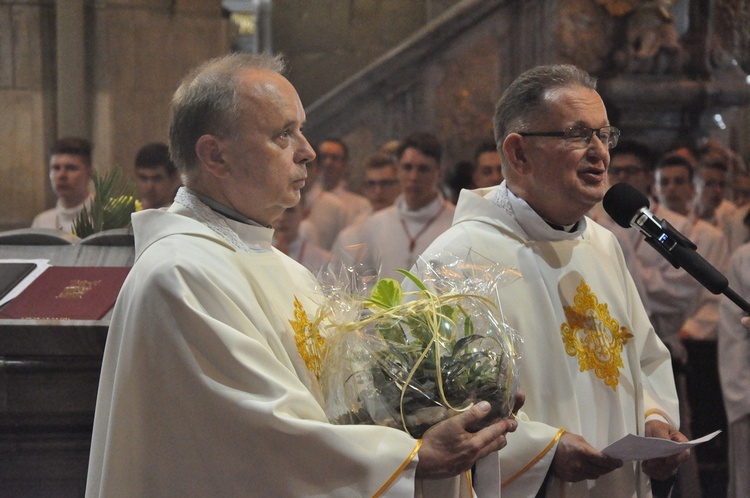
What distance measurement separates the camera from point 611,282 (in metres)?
3.03

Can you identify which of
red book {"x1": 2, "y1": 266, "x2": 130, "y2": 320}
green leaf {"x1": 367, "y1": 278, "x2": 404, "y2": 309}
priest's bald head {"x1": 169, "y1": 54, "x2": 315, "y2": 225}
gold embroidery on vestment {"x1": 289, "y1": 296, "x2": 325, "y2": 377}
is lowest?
red book {"x1": 2, "y1": 266, "x2": 130, "y2": 320}

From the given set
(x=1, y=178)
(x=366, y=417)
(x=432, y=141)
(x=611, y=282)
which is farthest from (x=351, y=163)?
(x=366, y=417)

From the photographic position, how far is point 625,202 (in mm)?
2475

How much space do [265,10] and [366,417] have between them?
8.72 metres

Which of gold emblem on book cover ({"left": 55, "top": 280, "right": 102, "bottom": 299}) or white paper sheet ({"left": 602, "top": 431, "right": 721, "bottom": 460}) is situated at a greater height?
gold emblem on book cover ({"left": 55, "top": 280, "right": 102, "bottom": 299})

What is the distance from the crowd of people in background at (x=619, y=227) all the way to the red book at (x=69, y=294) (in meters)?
2.72

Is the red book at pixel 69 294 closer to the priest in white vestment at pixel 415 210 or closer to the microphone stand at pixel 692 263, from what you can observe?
the microphone stand at pixel 692 263

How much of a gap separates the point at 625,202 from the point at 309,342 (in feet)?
2.89

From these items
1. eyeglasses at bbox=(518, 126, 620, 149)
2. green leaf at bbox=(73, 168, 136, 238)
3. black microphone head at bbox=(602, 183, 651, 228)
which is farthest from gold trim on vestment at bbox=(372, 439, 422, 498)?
green leaf at bbox=(73, 168, 136, 238)

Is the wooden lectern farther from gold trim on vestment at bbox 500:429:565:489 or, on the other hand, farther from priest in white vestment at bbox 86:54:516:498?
gold trim on vestment at bbox 500:429:565:489

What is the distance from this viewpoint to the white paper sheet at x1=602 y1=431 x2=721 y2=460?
2.38 meters

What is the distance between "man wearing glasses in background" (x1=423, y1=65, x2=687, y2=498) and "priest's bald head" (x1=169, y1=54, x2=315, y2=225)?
2.19 ft

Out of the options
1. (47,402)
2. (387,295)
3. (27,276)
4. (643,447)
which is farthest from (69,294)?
(643,447)

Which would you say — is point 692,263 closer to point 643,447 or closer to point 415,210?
point 643,447
